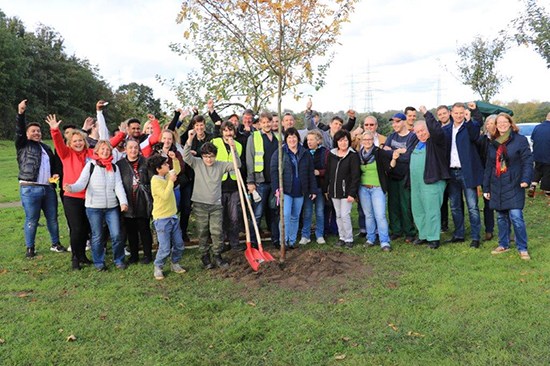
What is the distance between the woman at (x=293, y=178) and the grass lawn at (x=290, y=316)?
1.66 m

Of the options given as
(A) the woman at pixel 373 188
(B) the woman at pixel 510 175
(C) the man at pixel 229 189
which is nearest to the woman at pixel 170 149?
(C) the man at pixel 229 189

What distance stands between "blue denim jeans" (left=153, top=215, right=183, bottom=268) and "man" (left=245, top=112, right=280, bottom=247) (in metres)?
1.50

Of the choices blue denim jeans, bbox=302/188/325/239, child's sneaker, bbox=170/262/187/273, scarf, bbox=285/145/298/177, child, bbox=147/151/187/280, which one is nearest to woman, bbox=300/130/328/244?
blue denim jeans, bbox=302/188/325/239

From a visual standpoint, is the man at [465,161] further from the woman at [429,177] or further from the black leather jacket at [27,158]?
the black leather jacket at [27,158]

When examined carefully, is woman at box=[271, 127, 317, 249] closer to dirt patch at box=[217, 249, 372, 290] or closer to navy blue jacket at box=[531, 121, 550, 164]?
dirt patch at box=[217, 249, 372, 290]

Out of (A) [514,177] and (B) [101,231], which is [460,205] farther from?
(B) [101,231]

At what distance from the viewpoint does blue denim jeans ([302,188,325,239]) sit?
7.57 m

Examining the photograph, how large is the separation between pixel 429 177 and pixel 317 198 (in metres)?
2.03

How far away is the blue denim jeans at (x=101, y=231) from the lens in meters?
6.09

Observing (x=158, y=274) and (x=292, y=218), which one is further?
(x=292, y=218)

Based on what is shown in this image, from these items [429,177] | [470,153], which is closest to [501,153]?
[470,153]

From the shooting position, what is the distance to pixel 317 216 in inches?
302

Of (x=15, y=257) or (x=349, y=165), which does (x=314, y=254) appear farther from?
(x=15, y=257)

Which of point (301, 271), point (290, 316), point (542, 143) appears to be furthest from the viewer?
point (542, 143)
